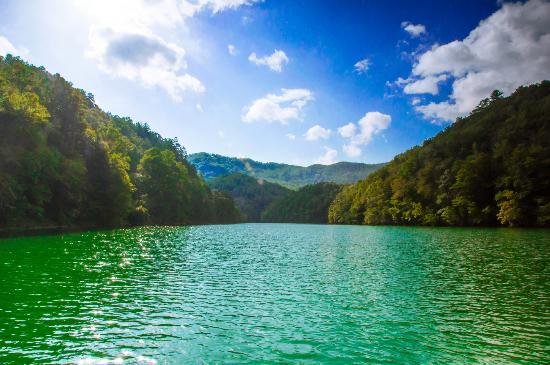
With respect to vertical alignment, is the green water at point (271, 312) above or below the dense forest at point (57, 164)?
below

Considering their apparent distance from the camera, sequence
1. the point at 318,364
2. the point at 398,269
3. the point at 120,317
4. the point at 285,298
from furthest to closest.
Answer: the point at 398,269, the point at 285,298, the point at 120,317, the point at 318,364

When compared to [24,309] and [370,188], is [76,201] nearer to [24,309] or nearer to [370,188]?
[24,309]

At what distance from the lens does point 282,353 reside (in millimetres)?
14922

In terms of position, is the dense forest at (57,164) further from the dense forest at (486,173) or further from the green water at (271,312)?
the dense forest at (486,173)

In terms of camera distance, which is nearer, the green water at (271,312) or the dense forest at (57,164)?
the green water at (271,312)

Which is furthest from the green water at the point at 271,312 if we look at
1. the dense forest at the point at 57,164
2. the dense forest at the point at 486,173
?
the dense forest at the point at 486,173

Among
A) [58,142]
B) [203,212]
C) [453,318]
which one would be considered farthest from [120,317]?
[203,212]

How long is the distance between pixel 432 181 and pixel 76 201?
11177cm

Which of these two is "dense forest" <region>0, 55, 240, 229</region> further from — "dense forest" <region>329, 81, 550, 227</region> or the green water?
"dense forest" <region>329, 81, 550, 227</region>

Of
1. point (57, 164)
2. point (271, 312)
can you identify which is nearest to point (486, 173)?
point (57, 164)

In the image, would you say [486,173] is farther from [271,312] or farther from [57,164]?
[271,312]

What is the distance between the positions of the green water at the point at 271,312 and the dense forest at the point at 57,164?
37.4 metres

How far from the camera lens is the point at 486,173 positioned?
117312mm

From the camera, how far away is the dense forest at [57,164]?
67688mm
